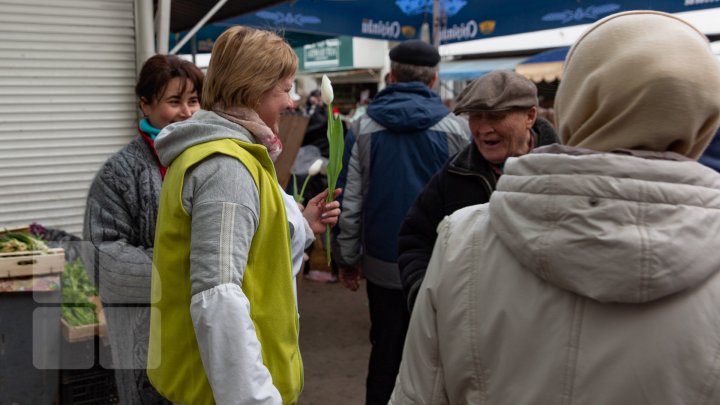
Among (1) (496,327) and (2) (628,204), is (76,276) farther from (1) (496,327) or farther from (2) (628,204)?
(2) (628,204)

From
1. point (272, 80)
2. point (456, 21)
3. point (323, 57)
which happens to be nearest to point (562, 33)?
point (456, 21)

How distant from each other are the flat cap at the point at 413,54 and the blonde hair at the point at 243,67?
165cm

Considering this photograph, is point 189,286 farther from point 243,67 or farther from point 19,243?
point 19,243

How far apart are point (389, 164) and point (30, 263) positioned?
190 centimetres

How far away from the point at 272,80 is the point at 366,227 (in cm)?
169

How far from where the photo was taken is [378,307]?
11.0 feet

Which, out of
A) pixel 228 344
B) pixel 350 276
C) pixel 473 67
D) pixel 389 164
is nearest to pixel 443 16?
pixel 473 67

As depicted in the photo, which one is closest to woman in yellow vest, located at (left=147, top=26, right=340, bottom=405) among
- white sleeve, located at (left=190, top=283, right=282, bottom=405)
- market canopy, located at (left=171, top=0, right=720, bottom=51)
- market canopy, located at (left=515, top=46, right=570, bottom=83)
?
white sleeve, located at (left=190, top=283, right=282, bottom=405)

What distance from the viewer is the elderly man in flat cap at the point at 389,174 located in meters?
3.27

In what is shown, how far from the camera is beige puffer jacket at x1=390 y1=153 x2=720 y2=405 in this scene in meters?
0.97

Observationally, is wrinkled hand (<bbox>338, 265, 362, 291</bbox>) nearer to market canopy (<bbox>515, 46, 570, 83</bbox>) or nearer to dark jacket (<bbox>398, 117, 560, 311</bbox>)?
dark jacket (<bbox>398, 117, 560, 311</bbox>)

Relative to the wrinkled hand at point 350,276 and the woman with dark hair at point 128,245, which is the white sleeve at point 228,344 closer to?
the woman with dark hair at point 128,245

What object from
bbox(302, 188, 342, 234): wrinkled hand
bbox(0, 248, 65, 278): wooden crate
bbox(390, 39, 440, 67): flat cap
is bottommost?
bbox(0, 248, 65, 278): wooden crate

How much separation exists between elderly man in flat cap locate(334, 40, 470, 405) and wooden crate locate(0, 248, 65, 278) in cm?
146
